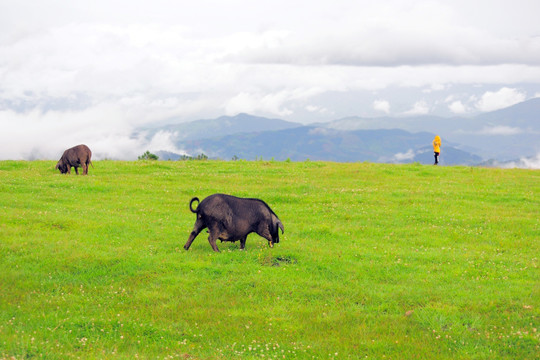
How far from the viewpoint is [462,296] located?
38.4 ft

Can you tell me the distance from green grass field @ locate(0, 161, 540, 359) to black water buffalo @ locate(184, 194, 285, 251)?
1.77 ft

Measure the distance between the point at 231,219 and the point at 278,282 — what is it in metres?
3.11

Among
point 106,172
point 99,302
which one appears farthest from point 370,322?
point 106,172

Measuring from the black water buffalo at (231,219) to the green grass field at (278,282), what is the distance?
538 mm

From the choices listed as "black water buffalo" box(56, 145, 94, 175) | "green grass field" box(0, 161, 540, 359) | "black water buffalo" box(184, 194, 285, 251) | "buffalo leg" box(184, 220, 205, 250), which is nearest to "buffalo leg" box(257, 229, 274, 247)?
"black water buffalo" box(184, 194, 285, 251)

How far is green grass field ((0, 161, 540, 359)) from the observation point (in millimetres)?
9367

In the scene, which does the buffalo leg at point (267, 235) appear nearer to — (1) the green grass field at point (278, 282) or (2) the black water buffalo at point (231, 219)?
(2) the black water buffalo at point (231, 219)

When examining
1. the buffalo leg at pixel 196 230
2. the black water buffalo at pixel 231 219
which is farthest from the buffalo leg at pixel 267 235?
the buffalo leg at pixel 196 230

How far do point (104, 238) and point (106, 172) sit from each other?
1839 centimetres

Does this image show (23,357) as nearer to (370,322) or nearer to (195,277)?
(195,277)

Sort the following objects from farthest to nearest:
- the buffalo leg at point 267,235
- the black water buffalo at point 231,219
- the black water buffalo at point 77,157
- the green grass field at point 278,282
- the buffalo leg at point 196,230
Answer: the black water buffalo at point 77,157 < the buffalo leg at point 267,235 < the buffalo leg at point 196,230 < the black water buffalo at point 231,219 < the green grass field at point 278,282

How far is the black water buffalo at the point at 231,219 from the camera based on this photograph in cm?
1484

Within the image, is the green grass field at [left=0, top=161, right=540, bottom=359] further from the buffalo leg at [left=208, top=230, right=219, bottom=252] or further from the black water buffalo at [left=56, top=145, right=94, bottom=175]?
the black water buffalo at [left=56, top=145, right=94, bottom=175]

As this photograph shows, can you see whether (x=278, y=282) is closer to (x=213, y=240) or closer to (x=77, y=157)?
(x=213, y=240)
